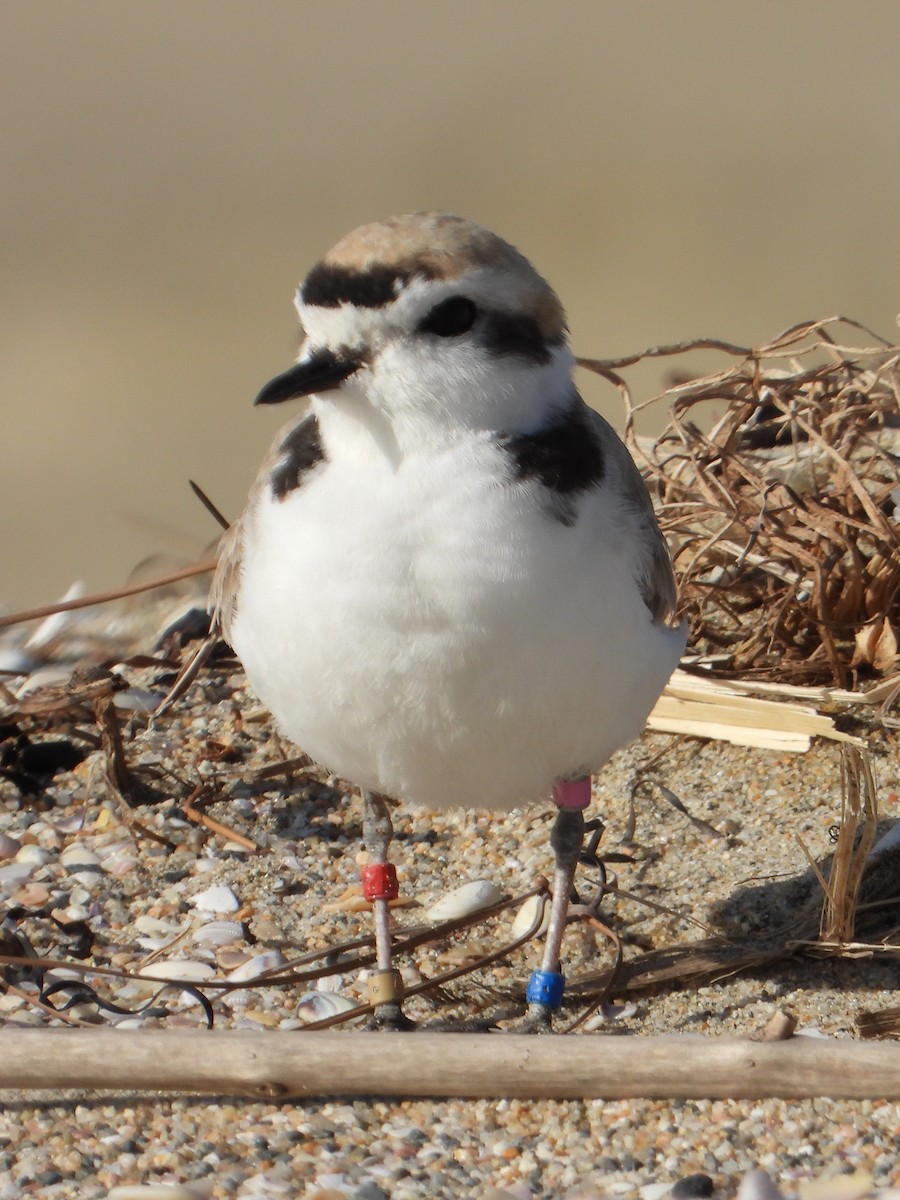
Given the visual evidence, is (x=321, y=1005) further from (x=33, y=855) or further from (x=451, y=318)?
(x=451, y=318)

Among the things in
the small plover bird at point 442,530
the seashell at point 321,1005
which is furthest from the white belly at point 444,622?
the seashell at point 321,1005

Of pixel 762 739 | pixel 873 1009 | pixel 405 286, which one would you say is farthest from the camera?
pixel 762 739

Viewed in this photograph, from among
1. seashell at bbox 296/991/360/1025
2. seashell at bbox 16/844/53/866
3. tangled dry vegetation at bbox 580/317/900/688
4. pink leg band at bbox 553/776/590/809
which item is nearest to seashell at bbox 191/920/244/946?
seashell at bbox 296/991/360/1025

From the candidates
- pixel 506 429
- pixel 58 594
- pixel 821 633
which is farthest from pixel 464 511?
pixel 58 594

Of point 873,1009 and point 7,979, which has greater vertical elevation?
point 7,979

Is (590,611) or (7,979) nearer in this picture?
(590,611)

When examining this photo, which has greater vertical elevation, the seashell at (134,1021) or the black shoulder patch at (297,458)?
the black shoulder patch at (297,458)

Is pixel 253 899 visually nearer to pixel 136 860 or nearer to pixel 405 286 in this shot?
pixel 136 860

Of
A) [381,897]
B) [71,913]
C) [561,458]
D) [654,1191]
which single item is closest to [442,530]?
[561,458]

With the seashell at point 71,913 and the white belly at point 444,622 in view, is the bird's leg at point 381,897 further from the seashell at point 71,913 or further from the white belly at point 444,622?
the seashell at point 71,913
